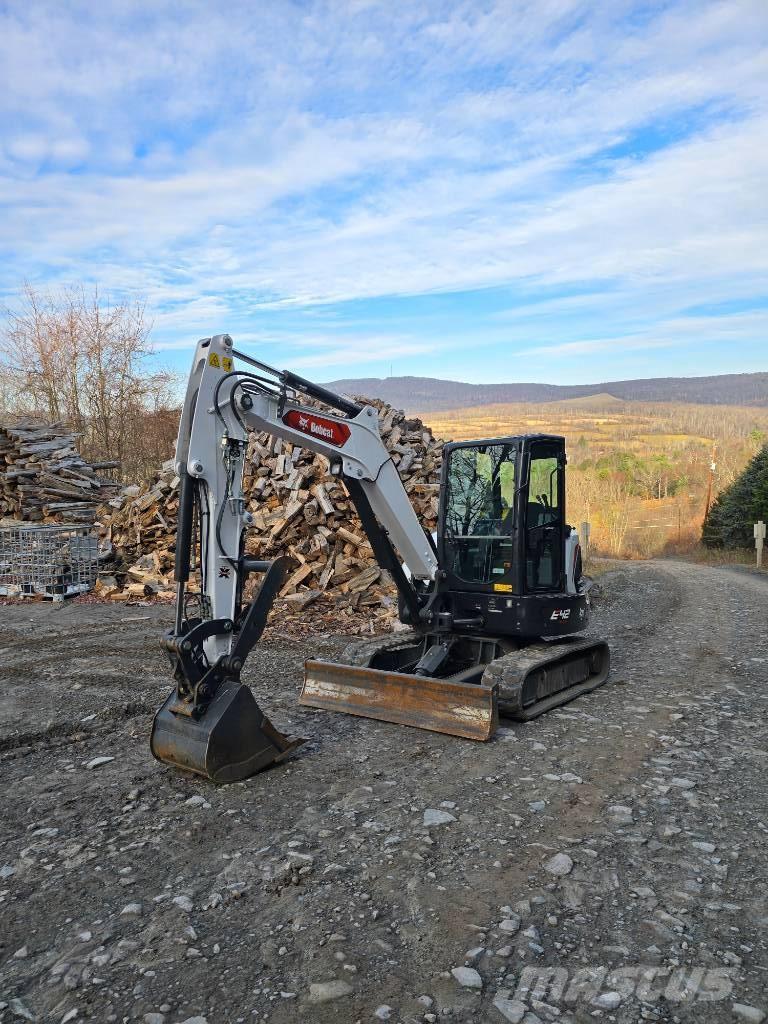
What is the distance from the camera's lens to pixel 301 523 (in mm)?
13484

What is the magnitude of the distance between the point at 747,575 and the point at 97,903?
22.0 m

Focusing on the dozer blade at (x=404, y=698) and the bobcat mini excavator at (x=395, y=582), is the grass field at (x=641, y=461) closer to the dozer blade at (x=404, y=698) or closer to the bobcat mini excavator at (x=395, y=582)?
the bobcat mini excavator at (x=395, y=582)

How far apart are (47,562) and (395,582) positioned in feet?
31.9

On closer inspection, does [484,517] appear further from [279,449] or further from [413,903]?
[279,449]

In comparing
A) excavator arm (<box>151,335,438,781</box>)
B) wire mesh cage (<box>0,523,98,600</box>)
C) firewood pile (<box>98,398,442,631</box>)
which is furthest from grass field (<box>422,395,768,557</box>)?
excavator arm (<box>151,335,438,781</box>)

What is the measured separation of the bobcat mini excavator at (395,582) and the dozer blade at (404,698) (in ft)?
0.04

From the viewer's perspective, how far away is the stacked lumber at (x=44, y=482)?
61.0 feet

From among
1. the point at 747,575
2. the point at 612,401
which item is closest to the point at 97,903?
the point at 747,575

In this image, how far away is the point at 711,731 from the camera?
6.75 meters

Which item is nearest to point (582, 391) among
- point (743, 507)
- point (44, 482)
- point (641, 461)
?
point (641, 461)

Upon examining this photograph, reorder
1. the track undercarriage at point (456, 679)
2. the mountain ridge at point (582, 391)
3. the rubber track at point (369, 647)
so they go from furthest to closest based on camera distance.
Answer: the mountain ridge at point (582, 391) < the rubber track at point (369, 647) < the track undercarriage at point (456, 679)

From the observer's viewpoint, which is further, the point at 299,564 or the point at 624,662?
the point at 299,564

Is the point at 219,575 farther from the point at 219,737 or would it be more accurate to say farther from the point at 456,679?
the point at 456,679

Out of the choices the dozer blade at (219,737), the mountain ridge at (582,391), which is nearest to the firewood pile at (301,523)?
the dozer blade at (219,737)
